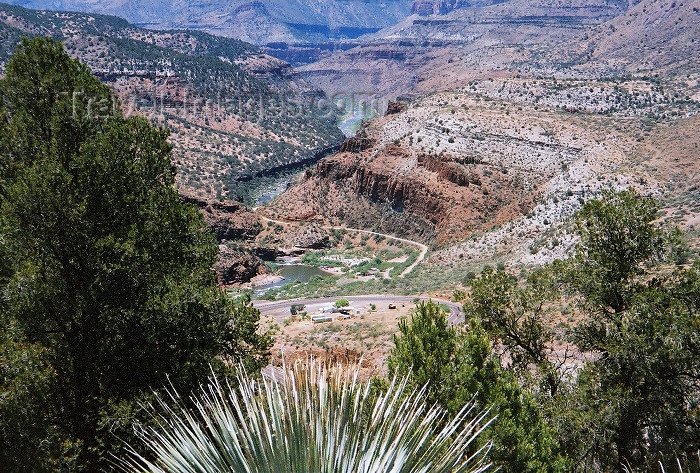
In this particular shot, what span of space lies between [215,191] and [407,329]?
268 ft

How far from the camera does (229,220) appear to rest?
69125 millimetres

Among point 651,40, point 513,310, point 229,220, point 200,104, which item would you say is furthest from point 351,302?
point 651,40

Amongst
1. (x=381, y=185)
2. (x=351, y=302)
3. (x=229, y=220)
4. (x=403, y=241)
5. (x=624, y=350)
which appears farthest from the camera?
(x=381, y=185)

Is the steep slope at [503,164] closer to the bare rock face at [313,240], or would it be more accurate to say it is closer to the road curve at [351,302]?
the bare rock face at [313,240]

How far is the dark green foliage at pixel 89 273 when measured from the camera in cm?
972

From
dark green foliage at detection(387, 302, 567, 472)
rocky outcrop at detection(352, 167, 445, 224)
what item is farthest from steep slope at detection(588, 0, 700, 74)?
dark green foliage at detection(387, 302, 567, 472)

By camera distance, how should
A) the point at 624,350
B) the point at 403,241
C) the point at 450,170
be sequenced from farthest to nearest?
the point at 403,241, the point at 450,170, the point at 624,350

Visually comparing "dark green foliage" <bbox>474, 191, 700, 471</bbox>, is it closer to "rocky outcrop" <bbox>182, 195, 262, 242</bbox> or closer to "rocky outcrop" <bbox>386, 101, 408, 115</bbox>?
"rocky outcrop" <bbox>182, 195, 262, 242</bbox>

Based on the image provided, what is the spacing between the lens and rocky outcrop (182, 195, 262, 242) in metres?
67.8

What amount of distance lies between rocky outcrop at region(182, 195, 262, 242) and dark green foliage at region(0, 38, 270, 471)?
183 feet

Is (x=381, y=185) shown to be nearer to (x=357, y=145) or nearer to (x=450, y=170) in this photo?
(x=450, y=170)

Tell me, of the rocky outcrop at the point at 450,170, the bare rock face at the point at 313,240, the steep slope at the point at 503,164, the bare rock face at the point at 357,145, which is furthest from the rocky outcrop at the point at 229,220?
the rocky outcrop at the point at 450,170

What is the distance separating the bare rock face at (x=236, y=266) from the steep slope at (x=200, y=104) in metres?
27.6

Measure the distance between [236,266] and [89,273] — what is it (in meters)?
48.0
